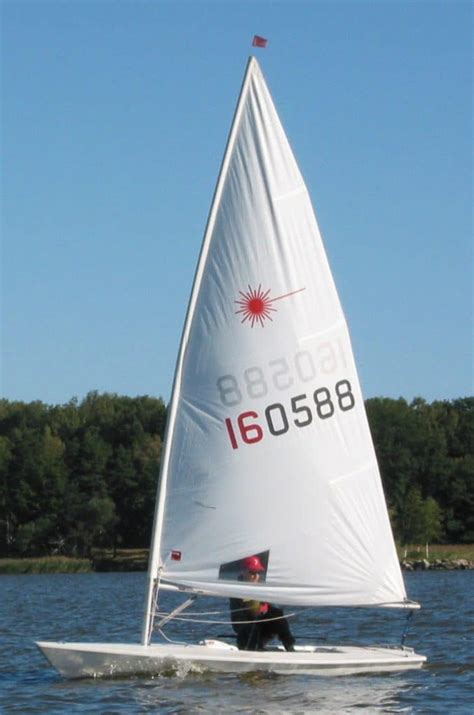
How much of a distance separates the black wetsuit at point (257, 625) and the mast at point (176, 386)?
1217 mm

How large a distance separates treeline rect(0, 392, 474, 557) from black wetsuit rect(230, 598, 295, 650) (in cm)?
6551

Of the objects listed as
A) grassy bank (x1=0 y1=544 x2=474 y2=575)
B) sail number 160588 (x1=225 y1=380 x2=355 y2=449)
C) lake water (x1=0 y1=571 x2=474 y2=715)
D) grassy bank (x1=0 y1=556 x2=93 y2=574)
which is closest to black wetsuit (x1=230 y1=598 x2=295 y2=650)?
lake water (x1=0 y1=571 x2=474 y2=715)

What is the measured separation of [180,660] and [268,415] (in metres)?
3.26

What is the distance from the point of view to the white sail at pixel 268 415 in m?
18.4

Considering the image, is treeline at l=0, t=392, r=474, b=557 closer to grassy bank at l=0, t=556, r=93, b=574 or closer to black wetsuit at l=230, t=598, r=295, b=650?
grassy bank at l=0, t=556, r=93, b=574

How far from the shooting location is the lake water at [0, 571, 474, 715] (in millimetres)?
17188

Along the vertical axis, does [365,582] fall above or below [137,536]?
below

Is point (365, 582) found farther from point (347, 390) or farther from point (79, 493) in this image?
point (79, 493)

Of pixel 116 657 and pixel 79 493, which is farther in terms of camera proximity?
pixel 79 493

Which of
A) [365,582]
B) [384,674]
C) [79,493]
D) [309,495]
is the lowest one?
[384,674]

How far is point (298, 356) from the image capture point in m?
18.7

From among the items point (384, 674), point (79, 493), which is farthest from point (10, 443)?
point (384, 674)

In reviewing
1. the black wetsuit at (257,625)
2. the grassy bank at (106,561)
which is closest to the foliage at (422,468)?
the grassy bank at (106,561)

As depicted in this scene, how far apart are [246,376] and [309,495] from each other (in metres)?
1.74
